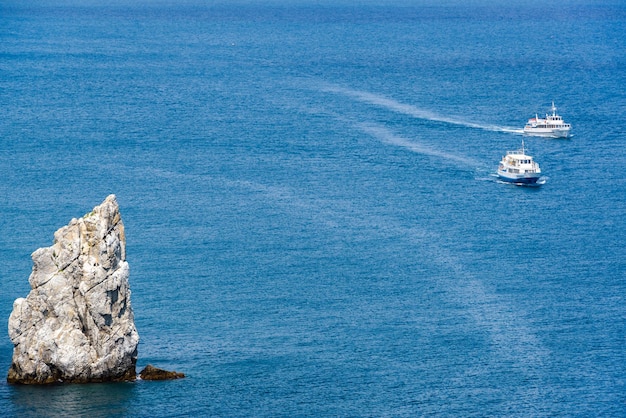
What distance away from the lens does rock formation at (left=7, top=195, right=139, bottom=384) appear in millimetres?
103375

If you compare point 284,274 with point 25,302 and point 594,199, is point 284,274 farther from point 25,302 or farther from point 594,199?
point 594,199

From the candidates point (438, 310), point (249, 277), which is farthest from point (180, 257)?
point (438, 310)

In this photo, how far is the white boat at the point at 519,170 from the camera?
17562 centimetres

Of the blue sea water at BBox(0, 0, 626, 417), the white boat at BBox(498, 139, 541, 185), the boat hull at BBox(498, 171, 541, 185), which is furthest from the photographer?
the white boat at BBox(498, 139, 541, 185)

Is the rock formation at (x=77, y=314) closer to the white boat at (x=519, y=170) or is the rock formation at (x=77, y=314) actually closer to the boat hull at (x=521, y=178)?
the boat hull at (x=521, y=178)

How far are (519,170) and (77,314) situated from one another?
86377 millimetres

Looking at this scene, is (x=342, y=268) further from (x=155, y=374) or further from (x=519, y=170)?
(x=519, y=170)

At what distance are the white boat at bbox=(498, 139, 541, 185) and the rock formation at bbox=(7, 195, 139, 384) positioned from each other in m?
83.0

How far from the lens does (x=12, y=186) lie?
16588cm

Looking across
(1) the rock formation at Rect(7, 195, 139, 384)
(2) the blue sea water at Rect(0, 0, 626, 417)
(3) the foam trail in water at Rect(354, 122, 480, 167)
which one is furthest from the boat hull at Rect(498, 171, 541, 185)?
(1) the rock formation at Rect(7, 195, 139, 384)

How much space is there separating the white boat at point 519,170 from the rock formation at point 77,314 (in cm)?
8296

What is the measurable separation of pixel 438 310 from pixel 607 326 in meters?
15.8

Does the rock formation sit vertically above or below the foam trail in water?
below

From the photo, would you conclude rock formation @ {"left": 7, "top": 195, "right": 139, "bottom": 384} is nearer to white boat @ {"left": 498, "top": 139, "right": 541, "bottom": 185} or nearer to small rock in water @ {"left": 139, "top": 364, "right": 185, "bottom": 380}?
small rock in water @ {"left": 139, "top": 364, "right": 185, "bottom": 380}
